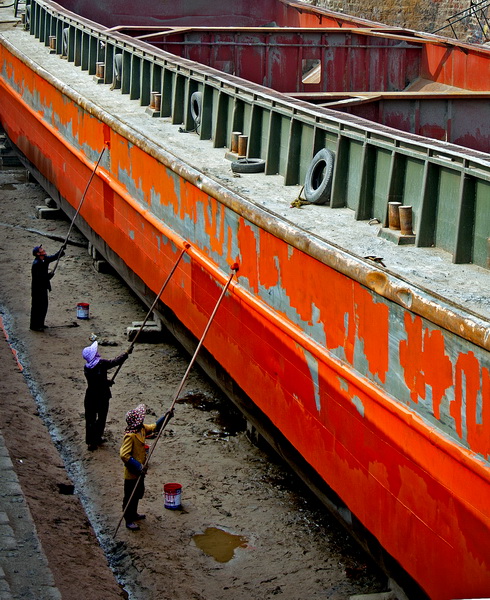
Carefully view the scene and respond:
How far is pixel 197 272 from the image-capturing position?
9016mm

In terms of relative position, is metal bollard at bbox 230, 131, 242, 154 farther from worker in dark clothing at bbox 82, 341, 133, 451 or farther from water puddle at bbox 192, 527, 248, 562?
water puddle at bbox 192, 527, 248, 562

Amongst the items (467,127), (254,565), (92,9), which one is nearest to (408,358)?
(254,565)

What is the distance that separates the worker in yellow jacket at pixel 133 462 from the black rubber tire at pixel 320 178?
2.16 meters

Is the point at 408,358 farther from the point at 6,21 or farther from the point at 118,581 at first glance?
the point at 6,21

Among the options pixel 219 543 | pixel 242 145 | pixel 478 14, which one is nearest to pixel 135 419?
pixel 219 543

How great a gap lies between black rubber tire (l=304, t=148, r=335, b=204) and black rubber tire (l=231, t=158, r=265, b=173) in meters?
0.97

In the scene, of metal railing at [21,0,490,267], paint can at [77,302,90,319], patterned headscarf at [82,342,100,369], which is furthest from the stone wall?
patterned headscarf at [82,342,100,369]

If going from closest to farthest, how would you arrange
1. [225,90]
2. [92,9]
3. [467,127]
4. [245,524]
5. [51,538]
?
[51,538] → [245,524] → [225,90] → [467,127] → [92,9]

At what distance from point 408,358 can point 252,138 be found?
13.6 feet

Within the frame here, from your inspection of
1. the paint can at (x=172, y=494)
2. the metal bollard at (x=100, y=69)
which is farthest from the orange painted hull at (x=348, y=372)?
the metal bollard at (x=100, y=69)

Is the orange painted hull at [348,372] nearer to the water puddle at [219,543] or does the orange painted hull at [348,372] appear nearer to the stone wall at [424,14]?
the water puddle at [219,543]

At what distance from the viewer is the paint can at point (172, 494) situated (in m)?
7.25

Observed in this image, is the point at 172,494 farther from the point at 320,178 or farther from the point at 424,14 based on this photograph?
the point at 424,14

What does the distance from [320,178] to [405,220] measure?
1423mm
